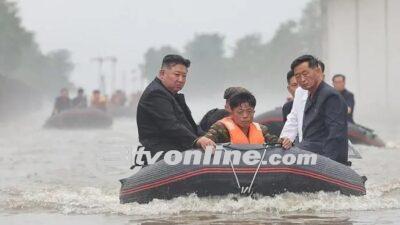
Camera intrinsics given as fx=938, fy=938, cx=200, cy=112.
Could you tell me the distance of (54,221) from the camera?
8.13 m

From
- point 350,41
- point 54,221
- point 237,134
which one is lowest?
point 54,221

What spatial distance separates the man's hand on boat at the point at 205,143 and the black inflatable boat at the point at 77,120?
919 inches

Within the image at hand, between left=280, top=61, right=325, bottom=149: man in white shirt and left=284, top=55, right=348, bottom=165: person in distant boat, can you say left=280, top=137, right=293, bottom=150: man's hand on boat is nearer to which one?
left=284, top=55, right=348, bottom=165: person in distant boat

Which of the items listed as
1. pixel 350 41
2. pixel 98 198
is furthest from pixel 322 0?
pixel 98 198

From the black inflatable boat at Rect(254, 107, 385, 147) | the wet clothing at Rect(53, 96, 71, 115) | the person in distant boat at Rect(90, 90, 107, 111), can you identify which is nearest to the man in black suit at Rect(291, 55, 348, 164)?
the black inflatable boat at Rect(254, 107, 385, 147)

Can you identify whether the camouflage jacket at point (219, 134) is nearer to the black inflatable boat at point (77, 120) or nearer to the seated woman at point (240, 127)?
the seated woman at point (240, 127)

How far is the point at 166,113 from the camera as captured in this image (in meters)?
8.87

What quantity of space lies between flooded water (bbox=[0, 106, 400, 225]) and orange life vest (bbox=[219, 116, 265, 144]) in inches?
23.4

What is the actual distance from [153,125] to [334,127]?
68.1 inches

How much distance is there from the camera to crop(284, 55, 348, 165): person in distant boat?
871 cm

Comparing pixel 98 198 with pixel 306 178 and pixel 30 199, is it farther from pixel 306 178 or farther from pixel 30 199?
pixel 306 178

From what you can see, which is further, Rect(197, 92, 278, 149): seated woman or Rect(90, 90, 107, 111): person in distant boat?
Rect(90, 90, 107, 111): person in distant boat

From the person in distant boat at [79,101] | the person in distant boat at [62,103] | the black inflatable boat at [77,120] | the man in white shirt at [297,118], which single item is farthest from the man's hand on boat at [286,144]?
the person in distant boat at [79,101]

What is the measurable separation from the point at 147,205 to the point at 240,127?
113cm
